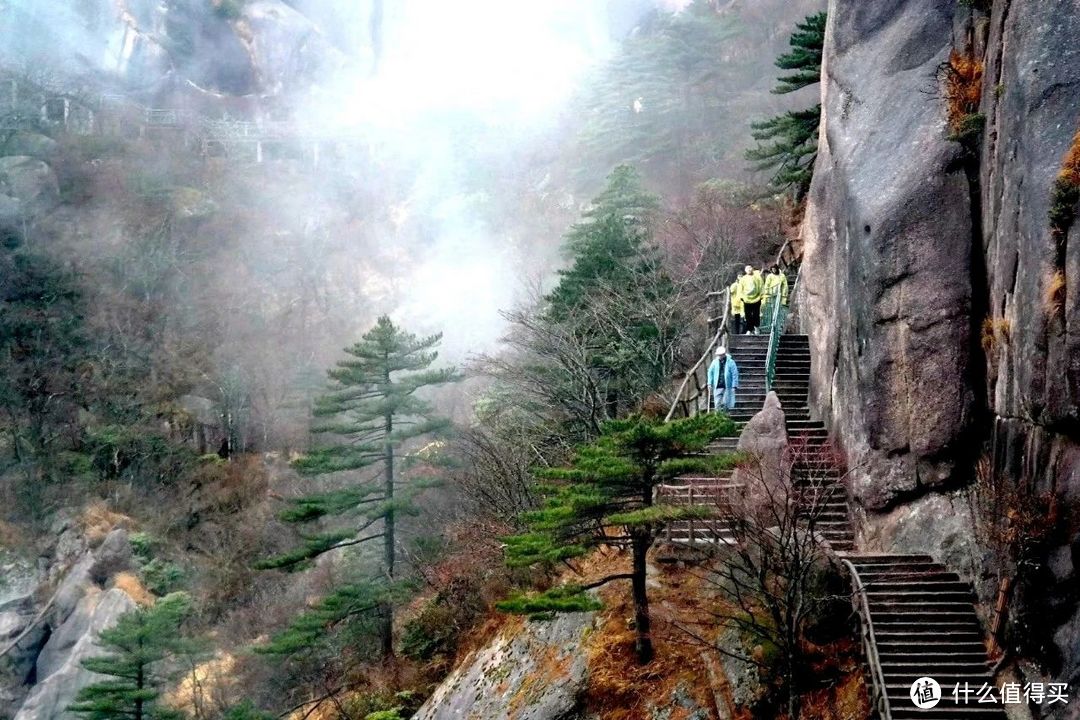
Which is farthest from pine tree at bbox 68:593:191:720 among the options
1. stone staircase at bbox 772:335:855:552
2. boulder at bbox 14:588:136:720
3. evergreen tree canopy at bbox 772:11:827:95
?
evergreen tree canopy at bbox 772:11:827:95

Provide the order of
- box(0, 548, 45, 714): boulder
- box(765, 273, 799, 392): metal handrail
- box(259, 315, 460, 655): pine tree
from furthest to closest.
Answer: box(0, 548, 45, 714): boulder → box(259, 315, 460, 655): pine tree → box(765, 273, 799, 392): metal handrail

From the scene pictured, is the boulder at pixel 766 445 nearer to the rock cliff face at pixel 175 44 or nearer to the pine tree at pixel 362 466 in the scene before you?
the pine tree at pixel 362 466

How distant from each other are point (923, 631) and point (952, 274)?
616 centimetres

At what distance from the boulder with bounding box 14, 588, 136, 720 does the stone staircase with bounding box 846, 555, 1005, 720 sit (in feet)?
77.4

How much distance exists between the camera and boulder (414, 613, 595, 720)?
48.9 ft

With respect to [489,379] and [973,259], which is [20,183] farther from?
[973,259]

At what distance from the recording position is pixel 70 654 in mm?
29891

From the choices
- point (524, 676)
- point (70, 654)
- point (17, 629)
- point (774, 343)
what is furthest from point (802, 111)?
point (17, 629)

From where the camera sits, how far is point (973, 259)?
1555 cm

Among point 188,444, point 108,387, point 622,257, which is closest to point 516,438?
point 622,257

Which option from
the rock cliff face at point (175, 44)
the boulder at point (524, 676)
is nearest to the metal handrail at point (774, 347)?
the boulder at point (524, 676)

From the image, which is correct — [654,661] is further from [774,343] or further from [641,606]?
[774,343]

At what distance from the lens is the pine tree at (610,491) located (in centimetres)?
1295

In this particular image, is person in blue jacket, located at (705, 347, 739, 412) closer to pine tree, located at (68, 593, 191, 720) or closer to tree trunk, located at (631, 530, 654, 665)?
tree trunk, located at (631, 530, 654, 665)
